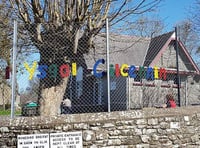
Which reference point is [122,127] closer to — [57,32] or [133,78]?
[57,32]

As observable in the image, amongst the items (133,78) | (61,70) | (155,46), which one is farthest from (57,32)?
(155,46)

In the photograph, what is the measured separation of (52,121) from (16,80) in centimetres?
134

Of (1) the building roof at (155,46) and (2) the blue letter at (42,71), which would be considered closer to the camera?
(2) the blue letter at (42,71)

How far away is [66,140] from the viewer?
7.13m

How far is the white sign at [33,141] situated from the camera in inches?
276

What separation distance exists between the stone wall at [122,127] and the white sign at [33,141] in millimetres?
85

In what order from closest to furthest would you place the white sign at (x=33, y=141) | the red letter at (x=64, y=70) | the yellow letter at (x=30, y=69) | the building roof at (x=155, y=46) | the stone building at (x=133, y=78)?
the white sign at (x=33, y=141) < the yellow letter at (x=30, y=69) < the red letter at (x=64, y=70) < the stone building at (x=133, y=78) < the building roof at (x=155, y=46)

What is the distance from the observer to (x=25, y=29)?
9180mm

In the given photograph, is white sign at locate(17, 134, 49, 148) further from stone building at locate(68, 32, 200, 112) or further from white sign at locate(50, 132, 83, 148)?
stone building at locate(68, 32, 200, 112)

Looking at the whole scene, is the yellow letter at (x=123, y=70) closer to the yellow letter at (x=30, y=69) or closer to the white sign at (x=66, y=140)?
the yellow letter at (x=30, y=69)

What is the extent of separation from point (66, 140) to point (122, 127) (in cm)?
118

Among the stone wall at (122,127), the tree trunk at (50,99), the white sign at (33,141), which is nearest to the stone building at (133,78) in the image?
the tree trunk at (50,99)

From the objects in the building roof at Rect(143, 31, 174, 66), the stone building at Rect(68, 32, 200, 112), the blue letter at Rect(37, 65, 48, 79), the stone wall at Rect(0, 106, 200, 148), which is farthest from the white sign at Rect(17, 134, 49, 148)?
the building roof at Rect(143, 31, 174, 66)

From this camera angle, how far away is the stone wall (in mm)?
7051
